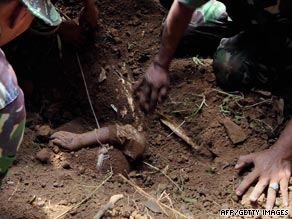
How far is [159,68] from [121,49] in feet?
1.73

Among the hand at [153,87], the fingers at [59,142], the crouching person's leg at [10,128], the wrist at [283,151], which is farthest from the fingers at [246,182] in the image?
the crouching person's leg at [10,128]

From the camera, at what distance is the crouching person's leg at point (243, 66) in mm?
2283

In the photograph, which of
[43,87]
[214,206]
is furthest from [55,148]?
[214,206]

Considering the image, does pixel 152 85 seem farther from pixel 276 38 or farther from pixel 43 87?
pixel 276 38

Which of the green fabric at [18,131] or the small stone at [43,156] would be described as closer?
the green fabric at [18,131]

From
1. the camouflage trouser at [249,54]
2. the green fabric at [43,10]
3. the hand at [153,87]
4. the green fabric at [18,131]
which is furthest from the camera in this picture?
the camouflage trouser at [249,54]

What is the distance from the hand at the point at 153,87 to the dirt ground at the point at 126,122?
0.26m

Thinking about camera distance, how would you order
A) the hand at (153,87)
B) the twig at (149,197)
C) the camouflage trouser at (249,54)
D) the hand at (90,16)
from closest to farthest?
1. the twig at (149,197)
2. the hand at (153,87)
3. the hand at (90,16)
4. the camouflage trouser at (249,54)

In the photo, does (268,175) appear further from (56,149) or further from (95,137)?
(56,149)

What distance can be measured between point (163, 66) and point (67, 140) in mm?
446

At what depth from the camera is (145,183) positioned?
1915mm

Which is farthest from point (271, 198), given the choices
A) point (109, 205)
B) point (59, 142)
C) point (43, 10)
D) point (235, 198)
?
point (43, 10)

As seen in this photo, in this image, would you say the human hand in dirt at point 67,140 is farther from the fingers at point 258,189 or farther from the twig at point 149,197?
the fingers at point 258,189

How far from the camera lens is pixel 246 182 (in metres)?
1.81
